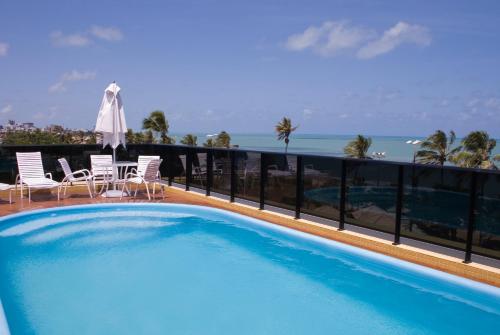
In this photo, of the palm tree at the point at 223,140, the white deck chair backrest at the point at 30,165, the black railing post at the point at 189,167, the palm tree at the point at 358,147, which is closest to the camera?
the white deck chair backrest at the point at 30,165

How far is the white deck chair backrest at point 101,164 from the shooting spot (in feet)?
29.2

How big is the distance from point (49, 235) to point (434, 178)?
578 cm

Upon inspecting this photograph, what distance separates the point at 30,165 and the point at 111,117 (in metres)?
1.92

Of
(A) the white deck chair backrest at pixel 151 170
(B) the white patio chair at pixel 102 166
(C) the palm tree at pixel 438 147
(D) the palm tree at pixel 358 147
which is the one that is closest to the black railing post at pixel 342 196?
(A) the white deck chair backrest at pixel 151 170

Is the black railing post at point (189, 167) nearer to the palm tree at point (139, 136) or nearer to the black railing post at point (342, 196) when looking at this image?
the black railing post at point (342, 196)

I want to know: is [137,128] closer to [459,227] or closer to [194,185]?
[194,185]

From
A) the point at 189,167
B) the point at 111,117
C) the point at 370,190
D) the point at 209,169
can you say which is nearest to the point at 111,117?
the point at 111,117

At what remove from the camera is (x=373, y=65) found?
49.9 meters

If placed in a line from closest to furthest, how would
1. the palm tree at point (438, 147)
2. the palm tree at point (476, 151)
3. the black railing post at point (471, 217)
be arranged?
the black railing post at point (471, 217)
the palm tree at point (476, 151)
the palm tree at point (438, 147)

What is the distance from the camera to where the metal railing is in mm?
4648

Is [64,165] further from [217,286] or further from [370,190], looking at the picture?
[370,190]

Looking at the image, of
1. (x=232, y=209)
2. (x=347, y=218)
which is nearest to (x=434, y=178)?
(x=347, y=218)

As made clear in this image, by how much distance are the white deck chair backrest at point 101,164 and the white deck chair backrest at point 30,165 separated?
3.49ft

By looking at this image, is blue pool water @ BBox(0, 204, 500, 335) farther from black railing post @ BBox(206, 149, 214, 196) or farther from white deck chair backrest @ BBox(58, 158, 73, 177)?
black railing post @ BBox(206, 149, 214, 196)
